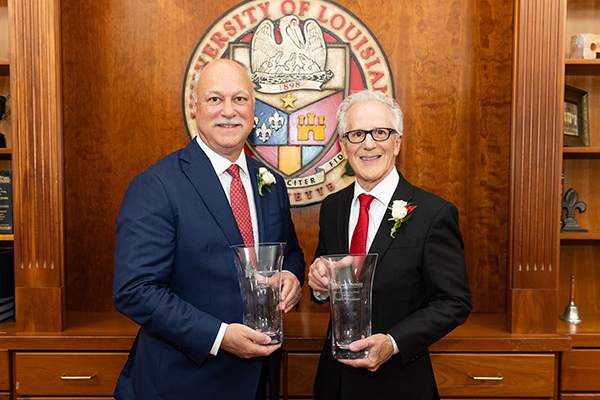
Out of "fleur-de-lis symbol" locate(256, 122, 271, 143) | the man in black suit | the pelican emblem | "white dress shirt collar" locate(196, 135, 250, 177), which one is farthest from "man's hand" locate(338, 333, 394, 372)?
the pelican emblem

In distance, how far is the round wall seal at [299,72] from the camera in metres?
2.45

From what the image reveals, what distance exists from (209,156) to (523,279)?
1.57 m

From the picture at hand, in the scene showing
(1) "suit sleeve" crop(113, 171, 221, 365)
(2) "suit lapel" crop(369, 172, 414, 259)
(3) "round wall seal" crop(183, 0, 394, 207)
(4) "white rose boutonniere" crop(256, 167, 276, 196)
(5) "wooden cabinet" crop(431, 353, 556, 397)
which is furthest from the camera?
(3) "round wall seal" crop(183, 0, 394, 207)

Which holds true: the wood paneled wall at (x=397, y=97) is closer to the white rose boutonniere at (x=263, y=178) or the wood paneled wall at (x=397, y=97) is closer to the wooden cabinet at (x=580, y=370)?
the wooden cabinet at (x=580, y=370)

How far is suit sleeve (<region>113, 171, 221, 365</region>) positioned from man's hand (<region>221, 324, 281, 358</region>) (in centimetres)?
5

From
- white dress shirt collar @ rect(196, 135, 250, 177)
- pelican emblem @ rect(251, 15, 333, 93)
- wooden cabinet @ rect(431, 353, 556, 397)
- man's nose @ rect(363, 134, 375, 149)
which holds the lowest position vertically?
wooden cabinet @ rect(431, 353, 556, 397)

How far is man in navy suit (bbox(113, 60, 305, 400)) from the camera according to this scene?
4.59 feet

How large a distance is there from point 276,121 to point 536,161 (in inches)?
52.4

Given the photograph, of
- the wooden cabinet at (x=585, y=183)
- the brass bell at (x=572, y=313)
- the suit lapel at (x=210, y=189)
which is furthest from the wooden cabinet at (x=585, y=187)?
the suit lapel at (x=210, y=189)

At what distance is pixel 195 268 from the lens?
1.52 metres

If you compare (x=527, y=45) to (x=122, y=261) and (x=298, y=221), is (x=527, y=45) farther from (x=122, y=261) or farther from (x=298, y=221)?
(x=122, y=261)

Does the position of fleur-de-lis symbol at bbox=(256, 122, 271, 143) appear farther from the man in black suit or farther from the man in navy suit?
the man in black suit

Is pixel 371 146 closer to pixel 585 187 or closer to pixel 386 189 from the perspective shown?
pixel 386 189

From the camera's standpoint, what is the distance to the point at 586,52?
229 centimetres
